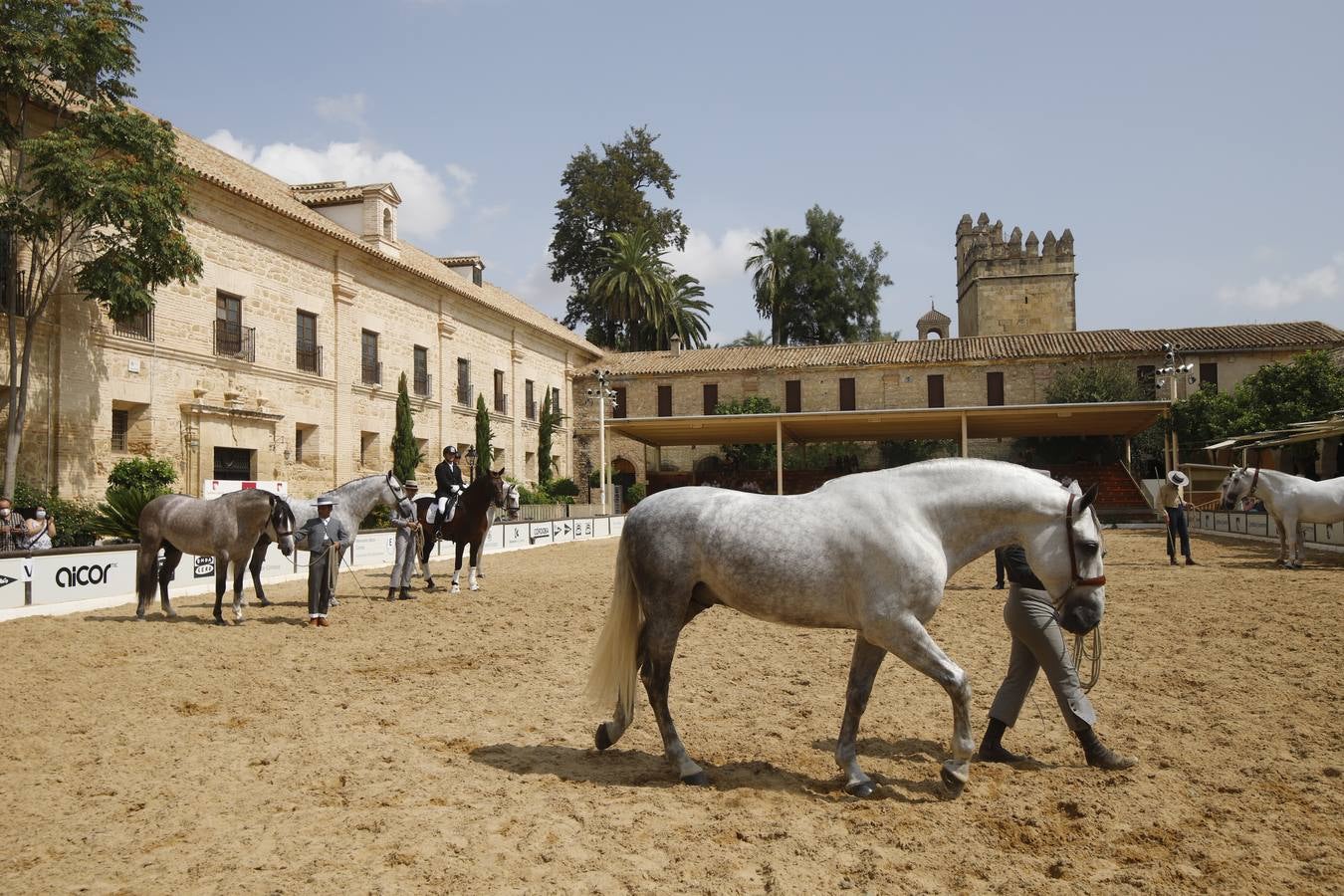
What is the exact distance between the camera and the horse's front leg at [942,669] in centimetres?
430

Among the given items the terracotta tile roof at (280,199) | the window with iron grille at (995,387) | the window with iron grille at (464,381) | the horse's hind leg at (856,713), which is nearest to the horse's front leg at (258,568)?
the horse's hind leg at (856,713)

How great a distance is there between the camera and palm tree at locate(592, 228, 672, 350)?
162 ft

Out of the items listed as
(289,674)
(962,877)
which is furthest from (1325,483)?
(289,674)

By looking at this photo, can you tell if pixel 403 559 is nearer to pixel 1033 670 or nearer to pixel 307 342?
pixel 1033 670

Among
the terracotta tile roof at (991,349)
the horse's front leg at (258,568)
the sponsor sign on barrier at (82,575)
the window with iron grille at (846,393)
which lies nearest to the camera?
the sponsor sign on barrier at (82,575)

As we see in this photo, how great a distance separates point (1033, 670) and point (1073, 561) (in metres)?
1.02

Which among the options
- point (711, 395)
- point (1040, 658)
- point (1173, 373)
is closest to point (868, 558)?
point (1040, 658)

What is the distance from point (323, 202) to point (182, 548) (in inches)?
917

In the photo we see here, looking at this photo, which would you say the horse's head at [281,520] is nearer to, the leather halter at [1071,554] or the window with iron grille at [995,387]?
the leather halter at [1071,554]

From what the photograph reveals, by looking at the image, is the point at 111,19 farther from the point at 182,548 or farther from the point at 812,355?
the point at 812,355

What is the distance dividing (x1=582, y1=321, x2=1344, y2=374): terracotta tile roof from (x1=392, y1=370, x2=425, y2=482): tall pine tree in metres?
17.1

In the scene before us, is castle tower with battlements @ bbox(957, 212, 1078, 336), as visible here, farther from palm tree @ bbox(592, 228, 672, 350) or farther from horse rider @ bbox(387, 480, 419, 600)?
horse rider @ bbox(387, 480, 419, 600)

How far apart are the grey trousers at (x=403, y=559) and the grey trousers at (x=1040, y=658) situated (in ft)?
30.0

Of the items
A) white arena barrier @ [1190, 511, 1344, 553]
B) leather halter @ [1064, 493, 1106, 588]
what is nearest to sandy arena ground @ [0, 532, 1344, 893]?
leather halter @ [1064, 493, 1106, 588]
